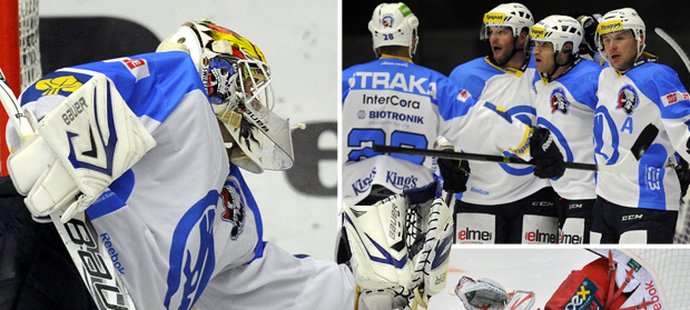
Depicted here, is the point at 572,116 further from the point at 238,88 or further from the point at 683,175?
the point at 238,88

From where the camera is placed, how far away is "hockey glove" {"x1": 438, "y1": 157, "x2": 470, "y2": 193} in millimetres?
3287

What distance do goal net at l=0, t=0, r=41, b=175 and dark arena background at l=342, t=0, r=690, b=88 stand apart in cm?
88

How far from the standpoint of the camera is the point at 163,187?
61.8 inches

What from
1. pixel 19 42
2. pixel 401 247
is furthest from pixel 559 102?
pixel 19 42

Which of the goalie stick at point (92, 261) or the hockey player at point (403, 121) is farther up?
the goalie stick at point (92, 261)

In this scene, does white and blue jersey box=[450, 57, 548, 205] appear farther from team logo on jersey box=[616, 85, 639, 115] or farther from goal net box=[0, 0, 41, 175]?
goal net box=[0, 0, 41, 175]

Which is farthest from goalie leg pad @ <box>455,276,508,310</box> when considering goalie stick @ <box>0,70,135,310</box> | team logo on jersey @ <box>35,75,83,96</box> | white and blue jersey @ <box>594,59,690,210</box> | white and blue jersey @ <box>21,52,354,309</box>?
team logo on jersey @ <box>35,75,83,96</box>

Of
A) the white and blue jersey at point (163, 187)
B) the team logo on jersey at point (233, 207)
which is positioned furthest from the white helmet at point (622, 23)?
the white and blue jersey at point (163, 187)

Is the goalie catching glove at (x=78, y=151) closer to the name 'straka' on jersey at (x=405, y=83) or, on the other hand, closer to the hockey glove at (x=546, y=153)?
the name 'straka' on jersey at (x=405, y=83)

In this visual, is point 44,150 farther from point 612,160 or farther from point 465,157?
point 612,160

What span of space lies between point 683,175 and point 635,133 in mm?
204

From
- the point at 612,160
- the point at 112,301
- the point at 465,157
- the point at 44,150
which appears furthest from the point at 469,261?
the point at 44,150

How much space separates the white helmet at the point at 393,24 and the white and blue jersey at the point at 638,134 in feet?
2.16

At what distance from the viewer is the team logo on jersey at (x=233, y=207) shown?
71.9 inches
